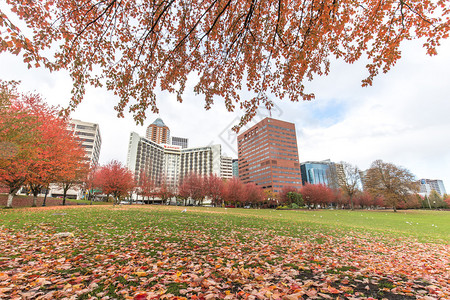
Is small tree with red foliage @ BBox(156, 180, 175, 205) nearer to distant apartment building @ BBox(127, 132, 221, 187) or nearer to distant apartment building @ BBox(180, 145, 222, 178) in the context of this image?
distant apartment building @ BBox(127, 132, 221, 187)

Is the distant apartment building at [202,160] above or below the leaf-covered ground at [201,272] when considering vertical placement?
above

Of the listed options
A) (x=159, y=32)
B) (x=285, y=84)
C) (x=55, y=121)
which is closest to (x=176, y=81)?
(x=159, y=32)

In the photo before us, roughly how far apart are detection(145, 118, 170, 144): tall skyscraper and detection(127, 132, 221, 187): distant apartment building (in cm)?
3523

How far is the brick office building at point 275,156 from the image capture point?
414ft

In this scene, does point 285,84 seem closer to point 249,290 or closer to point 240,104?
point 240,104

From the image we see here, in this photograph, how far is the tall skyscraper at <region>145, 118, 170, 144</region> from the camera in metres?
181

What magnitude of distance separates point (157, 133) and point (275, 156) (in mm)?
117548

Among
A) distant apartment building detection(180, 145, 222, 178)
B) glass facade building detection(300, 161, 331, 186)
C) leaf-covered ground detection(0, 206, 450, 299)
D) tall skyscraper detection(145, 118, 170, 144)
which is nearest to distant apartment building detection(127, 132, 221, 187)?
distant apartment building detection(180, 145, 222, 178)

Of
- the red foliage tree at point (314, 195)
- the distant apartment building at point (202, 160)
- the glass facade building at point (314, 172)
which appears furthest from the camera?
the glass facade building at point (314, 172)

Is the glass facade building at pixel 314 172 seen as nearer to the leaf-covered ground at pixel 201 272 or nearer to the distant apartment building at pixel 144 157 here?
the distant apartment building at pixel 144 157

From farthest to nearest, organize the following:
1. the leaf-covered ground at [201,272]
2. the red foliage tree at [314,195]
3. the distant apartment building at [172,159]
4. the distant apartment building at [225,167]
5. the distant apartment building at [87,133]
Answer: the distant apartment building at [225,167], the distant apartment building at [172,159], the distant apartment building at [87,133], the red foliage tree at [314,195], the leaf-covered ground at [201,272]

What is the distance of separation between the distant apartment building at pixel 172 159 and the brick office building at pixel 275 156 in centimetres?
2964

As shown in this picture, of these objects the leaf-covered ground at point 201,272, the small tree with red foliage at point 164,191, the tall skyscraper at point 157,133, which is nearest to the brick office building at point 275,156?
the small tree with red foliage at point 164,191

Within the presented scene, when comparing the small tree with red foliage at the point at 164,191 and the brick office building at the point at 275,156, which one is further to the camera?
the brick office building at the point at 275,156
